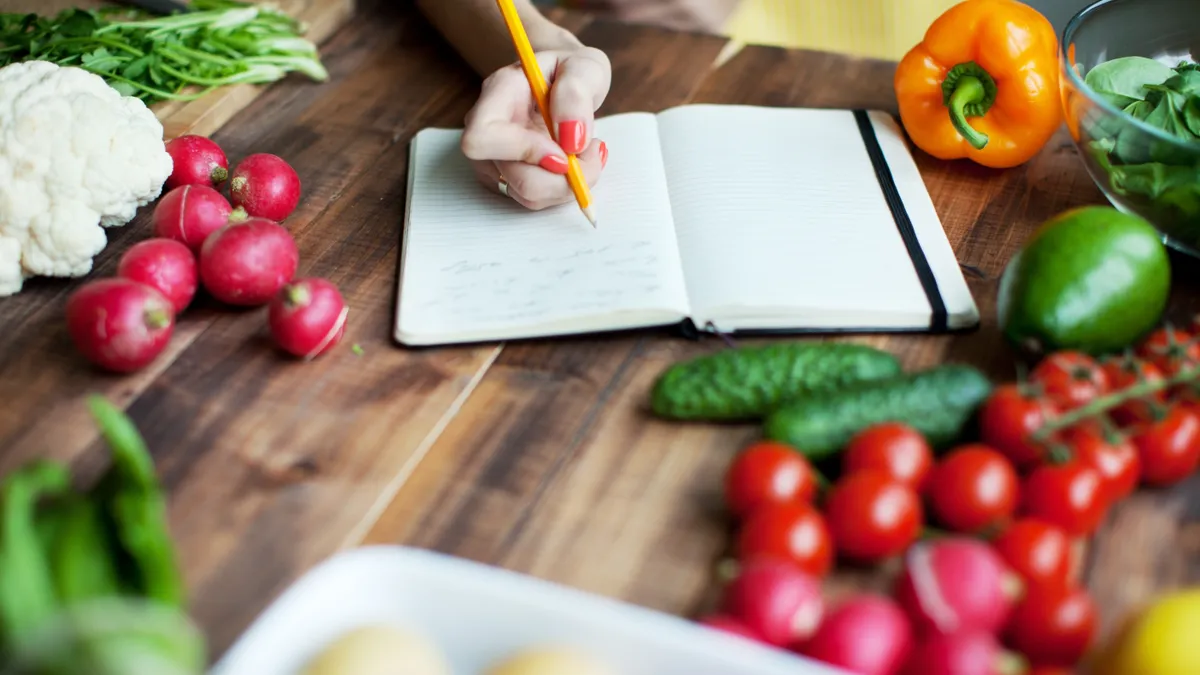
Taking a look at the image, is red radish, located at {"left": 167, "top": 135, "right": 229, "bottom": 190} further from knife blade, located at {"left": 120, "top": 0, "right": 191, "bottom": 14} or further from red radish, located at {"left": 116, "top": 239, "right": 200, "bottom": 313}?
knife blade, located at {"left": 120, "top": 0, "right": 191, "bottom": 14}

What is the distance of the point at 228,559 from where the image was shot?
85cm

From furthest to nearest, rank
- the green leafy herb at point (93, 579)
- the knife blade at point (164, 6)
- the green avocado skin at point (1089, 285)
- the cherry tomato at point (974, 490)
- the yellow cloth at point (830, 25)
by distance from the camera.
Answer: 1. the yellow cloth at point (830, 25)
2. the knife blade at point (164, 6)
3. the green avocado skin at point (1089, 285)
4. the cherry tomato at point (974, 490)
5. the green leafy herb at point (93, 579)

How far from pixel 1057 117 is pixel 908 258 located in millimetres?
352

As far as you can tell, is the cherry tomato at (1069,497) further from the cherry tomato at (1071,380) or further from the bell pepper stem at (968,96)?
the bell pepper stem at (968,96)

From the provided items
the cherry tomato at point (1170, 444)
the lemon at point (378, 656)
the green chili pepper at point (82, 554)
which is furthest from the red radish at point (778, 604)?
the green chili pepper at point (82, 554)

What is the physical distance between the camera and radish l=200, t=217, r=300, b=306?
3.53 ft

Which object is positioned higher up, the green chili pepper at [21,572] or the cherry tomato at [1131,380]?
the green chili pepper at [21,572]

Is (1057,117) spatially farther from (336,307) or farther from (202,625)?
(202,625)

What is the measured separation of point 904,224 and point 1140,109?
11.9 inches

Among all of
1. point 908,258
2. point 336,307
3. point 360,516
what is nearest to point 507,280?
point 336,307

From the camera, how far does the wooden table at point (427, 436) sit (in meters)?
0.84

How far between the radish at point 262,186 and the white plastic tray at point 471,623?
638mm

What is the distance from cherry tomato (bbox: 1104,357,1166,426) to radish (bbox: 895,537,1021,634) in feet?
0.76

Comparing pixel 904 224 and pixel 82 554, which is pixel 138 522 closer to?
pixel 82 554
